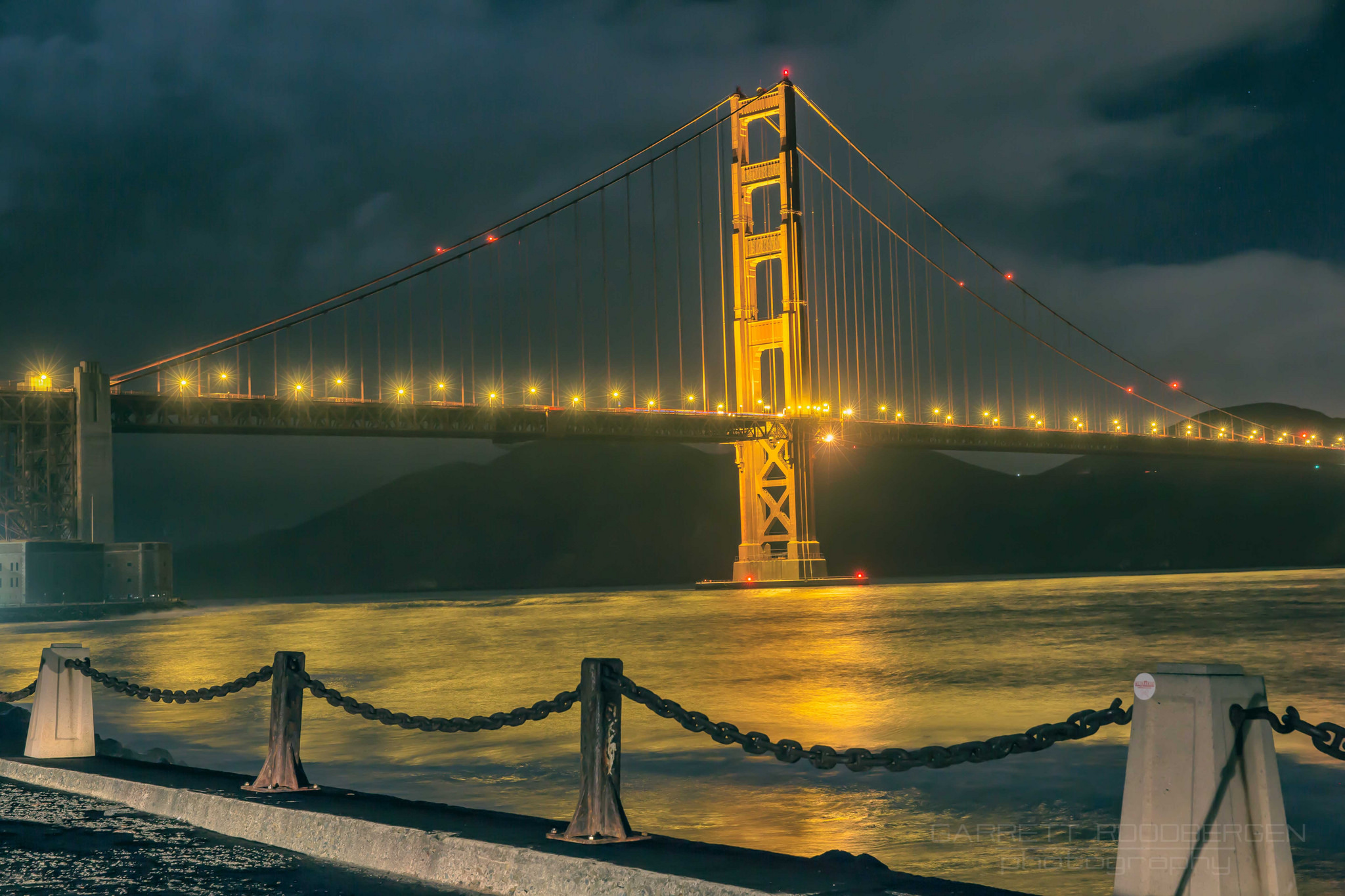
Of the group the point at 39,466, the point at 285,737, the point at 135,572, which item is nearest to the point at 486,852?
the point at 285,737

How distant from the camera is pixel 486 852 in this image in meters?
4.95

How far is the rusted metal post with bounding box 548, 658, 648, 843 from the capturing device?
511cm

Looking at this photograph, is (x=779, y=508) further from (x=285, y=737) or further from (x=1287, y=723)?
(x=1287, y=723)

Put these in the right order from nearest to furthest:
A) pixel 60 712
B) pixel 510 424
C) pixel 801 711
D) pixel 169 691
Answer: pixel 169 691, pixel 60 712, pixel 801 711, pixel 510 424

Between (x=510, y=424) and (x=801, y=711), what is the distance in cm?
5033

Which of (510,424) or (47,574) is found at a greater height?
(510,424)

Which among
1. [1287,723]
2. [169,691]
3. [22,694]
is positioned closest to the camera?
[1287,723]

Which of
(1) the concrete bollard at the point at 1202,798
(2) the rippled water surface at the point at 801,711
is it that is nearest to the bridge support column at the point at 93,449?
(2) the rippled water surface at the point at 801,711

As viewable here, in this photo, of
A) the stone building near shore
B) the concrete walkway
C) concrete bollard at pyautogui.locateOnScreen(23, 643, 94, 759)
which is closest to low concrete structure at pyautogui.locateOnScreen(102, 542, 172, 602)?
the stone building near shore

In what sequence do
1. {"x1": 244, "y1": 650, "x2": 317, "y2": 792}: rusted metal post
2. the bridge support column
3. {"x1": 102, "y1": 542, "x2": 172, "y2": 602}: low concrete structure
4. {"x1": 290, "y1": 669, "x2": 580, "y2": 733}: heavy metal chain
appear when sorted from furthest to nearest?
the bridge support column → {"x1": 102, "y1": 542, "x2": 172, "y2": 602}: low concrete structure → {"x1": 244, "y1": 650, "x2": 317, "y2": 792}: rusted metal post → {"x1": 290, "y1": 669, "x2": 580, "y2": 733}: heavy metal chain

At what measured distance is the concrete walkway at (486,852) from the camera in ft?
14.2

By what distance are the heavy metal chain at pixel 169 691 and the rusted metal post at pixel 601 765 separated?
2.21 m

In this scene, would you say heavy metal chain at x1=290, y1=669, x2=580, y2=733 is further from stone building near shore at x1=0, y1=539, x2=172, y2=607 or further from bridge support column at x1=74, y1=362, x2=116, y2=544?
bridge support column at x1=74, y1=362, x2=116, y2=544

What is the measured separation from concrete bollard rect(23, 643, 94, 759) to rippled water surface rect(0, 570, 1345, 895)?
1.89 metres
